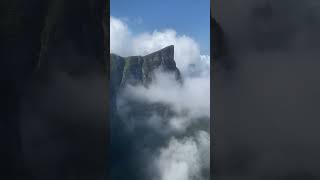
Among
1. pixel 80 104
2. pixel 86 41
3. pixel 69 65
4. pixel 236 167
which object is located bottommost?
pixel 236 167

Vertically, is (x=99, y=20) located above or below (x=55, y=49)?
above

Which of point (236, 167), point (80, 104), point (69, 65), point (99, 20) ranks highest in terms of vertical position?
point (99, 20)

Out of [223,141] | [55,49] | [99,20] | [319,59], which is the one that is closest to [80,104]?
[55,49]

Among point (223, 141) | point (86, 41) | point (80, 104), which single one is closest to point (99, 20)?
point (86, 41)

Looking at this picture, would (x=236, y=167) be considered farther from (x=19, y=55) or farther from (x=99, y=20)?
(x=19, y=55)

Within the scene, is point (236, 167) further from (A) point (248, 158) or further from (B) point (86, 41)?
(B) point (86, 41)

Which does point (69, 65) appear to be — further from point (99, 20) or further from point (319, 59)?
point (319, 59)

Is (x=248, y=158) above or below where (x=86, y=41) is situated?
below
